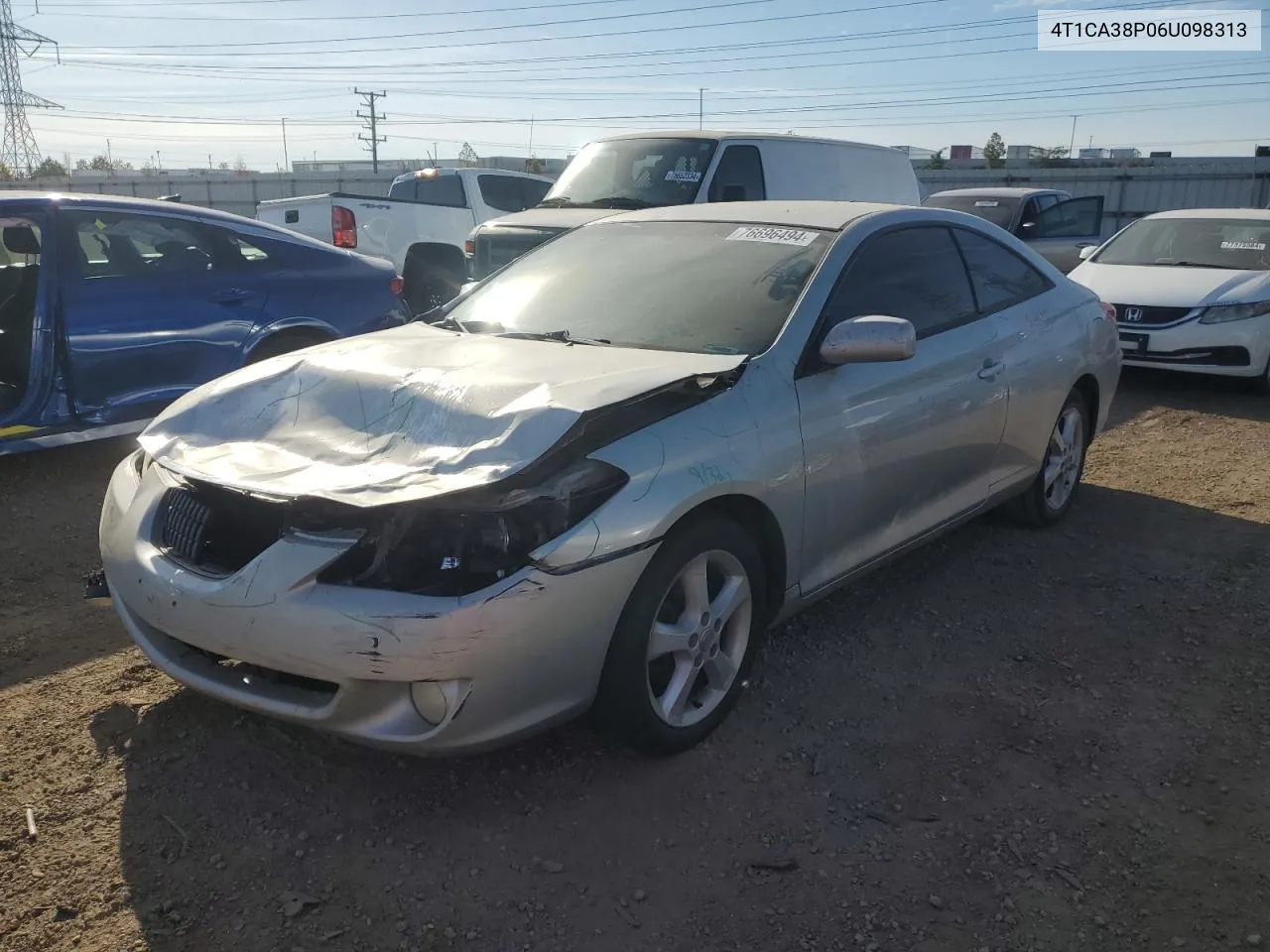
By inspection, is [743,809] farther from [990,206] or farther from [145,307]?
[990,206]

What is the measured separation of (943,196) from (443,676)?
1283cm

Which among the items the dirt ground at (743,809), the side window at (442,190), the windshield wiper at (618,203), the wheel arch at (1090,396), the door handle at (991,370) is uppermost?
the side window at (442,190)

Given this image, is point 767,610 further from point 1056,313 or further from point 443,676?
point 1056,313

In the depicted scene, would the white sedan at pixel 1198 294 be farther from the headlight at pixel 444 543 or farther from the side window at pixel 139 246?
the headlight at pixel 444 543

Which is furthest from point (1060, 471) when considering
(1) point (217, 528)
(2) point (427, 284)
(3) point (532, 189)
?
(3) point (532, 189)

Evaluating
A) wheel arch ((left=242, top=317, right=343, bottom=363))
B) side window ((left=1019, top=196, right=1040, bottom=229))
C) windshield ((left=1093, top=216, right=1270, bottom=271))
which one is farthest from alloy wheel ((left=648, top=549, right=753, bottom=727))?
side window ((left=1019, top=196, right=1040, bottom=229))

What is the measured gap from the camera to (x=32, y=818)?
9.40 ft

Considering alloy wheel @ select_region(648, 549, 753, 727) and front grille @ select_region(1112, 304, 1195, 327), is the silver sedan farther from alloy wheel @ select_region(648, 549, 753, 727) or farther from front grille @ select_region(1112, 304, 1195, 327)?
front grille @ select_region(1112, 304, 1195, 327)

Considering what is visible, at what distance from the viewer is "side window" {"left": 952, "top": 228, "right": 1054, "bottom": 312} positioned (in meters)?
4.73

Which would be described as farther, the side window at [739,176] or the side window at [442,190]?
the side window at [442,190]

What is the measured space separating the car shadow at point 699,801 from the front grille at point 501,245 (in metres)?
4.98

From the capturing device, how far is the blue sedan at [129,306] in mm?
5512

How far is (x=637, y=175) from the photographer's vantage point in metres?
8.90

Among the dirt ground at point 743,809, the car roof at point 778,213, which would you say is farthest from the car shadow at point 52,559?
the car roof at point 778,213
